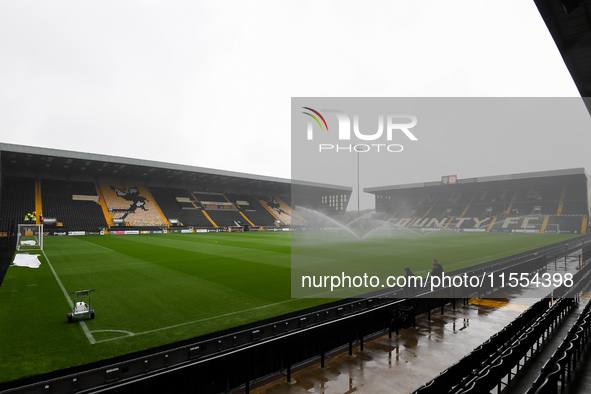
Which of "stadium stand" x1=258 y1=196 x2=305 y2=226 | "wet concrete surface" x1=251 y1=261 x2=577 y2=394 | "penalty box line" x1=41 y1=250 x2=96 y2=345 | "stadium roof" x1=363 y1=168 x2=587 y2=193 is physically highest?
"stadium roof" x1=363 y1=168 x2=587 y2=193

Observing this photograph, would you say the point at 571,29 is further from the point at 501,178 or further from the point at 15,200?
the point at 501,178

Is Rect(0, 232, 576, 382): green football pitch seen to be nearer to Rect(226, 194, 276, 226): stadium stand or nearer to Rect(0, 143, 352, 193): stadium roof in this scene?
Rect(0, 143, 352, 193): stadium roof

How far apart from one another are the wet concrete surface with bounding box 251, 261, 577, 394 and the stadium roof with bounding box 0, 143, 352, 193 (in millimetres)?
43700

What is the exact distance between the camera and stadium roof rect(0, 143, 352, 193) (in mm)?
38969

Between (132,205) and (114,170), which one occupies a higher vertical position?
(114,170)

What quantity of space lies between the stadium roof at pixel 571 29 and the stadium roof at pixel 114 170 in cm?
4567

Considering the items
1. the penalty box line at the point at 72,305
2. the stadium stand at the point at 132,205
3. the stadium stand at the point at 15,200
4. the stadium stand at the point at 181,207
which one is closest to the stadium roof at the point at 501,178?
the stadium stand at the point at 181,207

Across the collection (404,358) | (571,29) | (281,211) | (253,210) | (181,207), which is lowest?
(404,358)

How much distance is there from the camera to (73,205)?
1731 inches

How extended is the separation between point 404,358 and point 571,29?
757cm

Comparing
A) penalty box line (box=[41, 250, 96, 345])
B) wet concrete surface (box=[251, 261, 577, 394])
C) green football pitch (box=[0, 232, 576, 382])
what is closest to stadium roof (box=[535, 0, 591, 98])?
wet concrete surface (box=[251, 261, 577, 394])

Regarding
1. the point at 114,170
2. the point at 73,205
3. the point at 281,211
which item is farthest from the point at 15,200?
the point at 281,211

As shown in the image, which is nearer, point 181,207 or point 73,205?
point 73,205

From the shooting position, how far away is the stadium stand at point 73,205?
4088 cm
